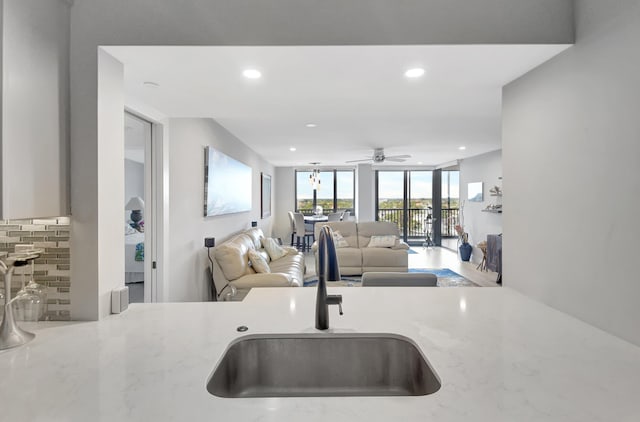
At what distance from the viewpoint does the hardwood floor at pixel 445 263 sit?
5746 millimetres

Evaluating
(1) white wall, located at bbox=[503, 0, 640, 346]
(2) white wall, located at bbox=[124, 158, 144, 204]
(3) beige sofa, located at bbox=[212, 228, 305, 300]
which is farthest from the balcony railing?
(1) white wall, located at bbox=[503, 0, 640, 346]

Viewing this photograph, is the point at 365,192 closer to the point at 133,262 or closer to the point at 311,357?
the point at 133,262

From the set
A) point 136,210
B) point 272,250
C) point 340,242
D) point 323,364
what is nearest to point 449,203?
point 340,242

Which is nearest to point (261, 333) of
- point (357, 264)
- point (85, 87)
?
point (85, 87)

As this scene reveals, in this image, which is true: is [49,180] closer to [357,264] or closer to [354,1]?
[354,1]

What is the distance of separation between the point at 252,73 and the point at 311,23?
493 mm

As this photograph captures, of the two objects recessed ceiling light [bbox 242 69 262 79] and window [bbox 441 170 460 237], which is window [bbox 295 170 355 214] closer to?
window [bbox 441 170 460 237]

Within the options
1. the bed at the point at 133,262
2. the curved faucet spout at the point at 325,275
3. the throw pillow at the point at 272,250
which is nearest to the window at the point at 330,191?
the throw pillow at the point at 272,250

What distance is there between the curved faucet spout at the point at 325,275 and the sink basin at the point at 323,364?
7cm

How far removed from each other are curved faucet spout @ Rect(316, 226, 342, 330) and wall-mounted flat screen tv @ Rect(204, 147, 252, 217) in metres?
2.59

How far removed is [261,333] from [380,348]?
451mm

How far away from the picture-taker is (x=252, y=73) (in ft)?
5.88

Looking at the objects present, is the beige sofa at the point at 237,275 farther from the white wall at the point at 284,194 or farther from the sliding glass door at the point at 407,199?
the sliding glass door at the point at 407,199

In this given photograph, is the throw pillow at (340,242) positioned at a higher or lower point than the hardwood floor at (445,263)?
higher
